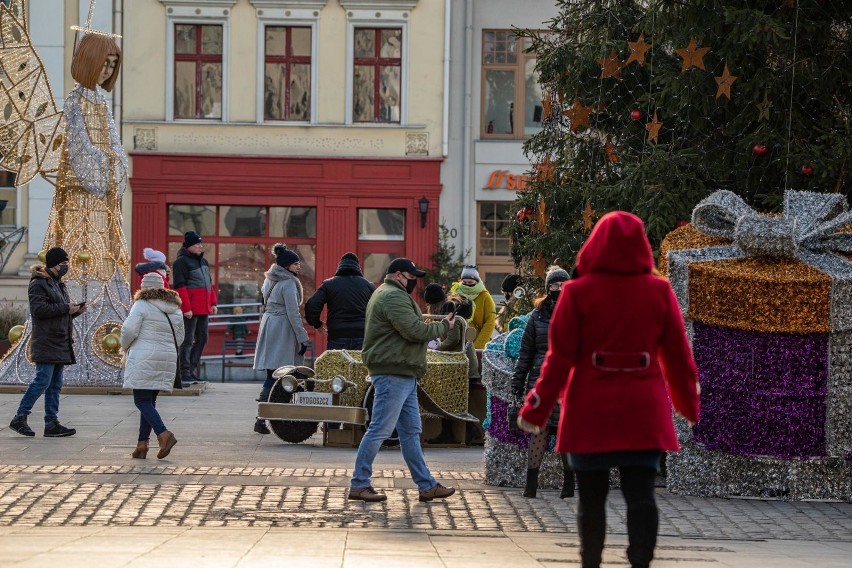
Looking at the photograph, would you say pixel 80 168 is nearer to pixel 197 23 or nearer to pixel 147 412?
pixel 147 412

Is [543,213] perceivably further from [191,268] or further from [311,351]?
[311,351]

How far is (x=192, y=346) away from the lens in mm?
19125

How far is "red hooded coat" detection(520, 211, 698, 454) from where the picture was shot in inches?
239

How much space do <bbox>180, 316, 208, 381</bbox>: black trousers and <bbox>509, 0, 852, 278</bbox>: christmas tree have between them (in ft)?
23.2

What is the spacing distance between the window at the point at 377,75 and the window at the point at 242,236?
2257mm

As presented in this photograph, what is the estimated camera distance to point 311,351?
82.9 ft

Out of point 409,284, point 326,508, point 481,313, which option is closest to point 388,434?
point 326,508

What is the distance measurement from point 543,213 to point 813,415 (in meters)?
3.31

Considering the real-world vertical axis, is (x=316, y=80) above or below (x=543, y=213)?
above

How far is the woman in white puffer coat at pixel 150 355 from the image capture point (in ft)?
38.0

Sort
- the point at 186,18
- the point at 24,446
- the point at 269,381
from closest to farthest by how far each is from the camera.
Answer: the point at 24,446 < the point at 269,381 < the point at 186,18

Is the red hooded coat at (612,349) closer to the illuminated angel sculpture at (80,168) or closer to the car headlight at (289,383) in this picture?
the car headlight at (289,383)

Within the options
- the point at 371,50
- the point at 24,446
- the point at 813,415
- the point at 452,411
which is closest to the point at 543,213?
the point at 452,411

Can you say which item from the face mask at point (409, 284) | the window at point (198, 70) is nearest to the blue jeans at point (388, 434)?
the face mask at point (409, 284)
